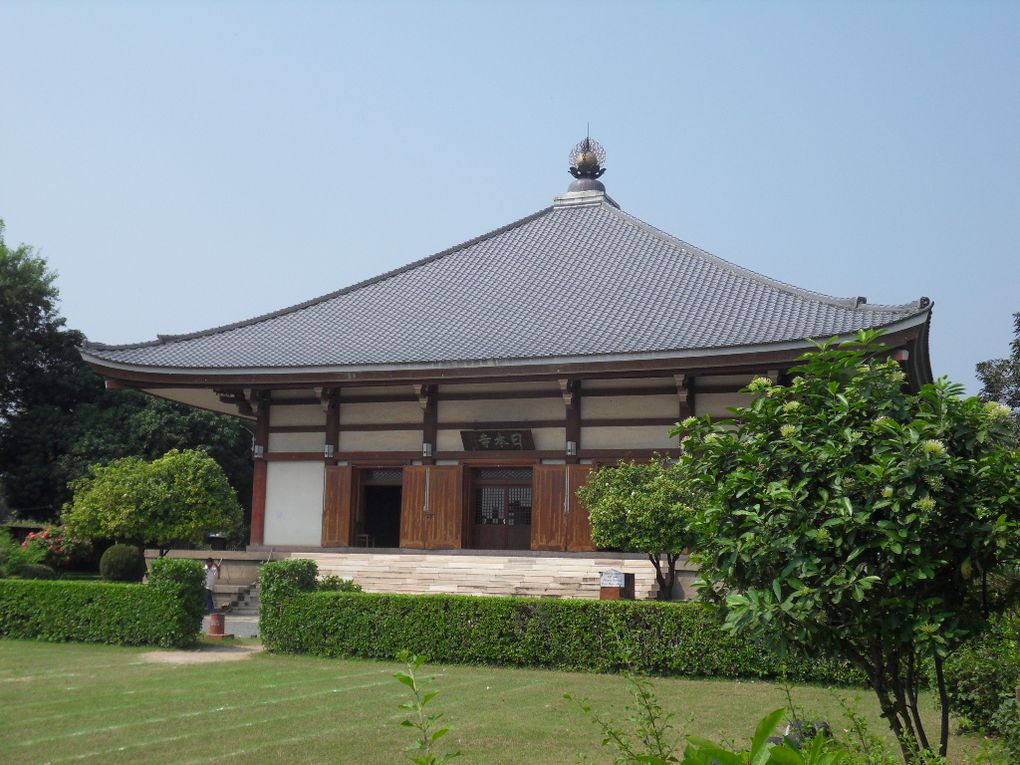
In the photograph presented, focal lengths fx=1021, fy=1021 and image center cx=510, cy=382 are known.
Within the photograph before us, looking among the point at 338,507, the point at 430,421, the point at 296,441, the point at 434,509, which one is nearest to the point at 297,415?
the point at 296,441

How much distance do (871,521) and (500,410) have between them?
15.4m

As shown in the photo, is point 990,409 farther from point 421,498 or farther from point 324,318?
point 324,318

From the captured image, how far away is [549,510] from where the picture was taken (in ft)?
65.4

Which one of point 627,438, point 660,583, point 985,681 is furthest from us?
point 627,438

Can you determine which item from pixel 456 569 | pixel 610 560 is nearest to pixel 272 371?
pixel 456 569

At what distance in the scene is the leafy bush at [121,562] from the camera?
27547 mm

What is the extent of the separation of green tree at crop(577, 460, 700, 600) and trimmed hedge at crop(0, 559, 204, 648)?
6096mm

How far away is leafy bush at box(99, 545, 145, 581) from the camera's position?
27547mm

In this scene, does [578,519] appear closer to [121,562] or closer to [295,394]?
[295,394]

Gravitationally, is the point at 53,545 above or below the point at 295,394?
below

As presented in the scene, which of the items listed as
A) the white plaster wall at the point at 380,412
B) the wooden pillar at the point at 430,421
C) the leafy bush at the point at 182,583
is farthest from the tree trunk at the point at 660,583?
the leafy bush at the point at 182,583

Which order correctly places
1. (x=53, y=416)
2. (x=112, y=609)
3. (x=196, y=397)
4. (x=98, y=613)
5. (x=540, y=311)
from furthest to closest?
(x=53, y=416), (x=196, y=397), (x=540, y=311), (x=98, y=613), (x=112, y=609)

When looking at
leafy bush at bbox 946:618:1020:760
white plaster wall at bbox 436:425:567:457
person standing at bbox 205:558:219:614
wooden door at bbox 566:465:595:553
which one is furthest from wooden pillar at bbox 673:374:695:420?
leafy bush at bbox 946:618:1020:760

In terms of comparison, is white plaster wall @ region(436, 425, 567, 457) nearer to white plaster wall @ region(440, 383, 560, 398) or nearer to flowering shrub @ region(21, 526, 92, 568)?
white plaster wall @ region(440, 383, 560, 398)
